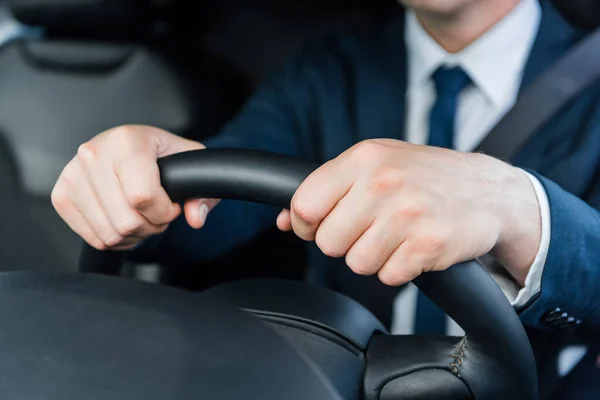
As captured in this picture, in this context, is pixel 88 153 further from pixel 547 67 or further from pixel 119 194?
pixel 547 67

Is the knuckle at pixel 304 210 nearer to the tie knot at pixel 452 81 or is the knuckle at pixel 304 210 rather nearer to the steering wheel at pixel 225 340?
the steering wheel at pixel 225 340

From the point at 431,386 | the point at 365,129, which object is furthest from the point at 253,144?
the point at 431,386

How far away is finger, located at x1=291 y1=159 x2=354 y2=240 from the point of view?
1.51 ft

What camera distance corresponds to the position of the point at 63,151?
1.17 meters

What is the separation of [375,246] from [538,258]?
17 centimetres

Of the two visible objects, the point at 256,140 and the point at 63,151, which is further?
the point at 63,151

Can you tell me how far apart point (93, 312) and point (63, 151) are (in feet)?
2.36

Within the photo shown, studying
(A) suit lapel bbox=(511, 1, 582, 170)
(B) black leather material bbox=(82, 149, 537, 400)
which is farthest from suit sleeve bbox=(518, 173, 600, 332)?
(A) suit lapel bbox=(511, 1, 582, 170)

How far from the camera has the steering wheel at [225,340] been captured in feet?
1.44

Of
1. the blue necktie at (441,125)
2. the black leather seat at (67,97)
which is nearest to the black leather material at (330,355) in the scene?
the blue necktie at (441,125)

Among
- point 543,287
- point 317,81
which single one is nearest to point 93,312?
point 543,287

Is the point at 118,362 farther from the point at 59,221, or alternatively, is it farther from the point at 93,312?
the point at 59,221

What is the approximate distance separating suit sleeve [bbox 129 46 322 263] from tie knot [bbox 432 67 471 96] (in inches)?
8.4

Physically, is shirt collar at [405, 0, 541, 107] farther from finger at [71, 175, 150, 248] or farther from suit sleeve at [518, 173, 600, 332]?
finger at [71, 175, 150, 248]
